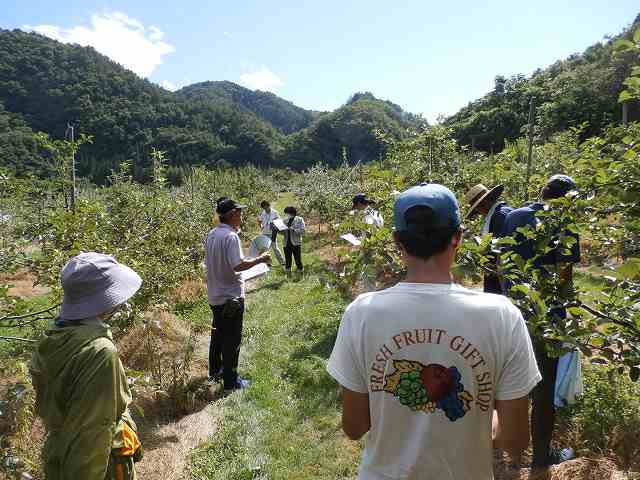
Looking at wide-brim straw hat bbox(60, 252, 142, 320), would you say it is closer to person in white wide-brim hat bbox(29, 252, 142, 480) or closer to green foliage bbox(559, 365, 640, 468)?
person in white wide-brim hat bbox(29, 252, 142, 480)

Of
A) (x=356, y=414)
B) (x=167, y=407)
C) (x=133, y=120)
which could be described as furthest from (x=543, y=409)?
(x=133, y=120)

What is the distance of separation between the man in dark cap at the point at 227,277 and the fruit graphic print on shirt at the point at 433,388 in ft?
10.1

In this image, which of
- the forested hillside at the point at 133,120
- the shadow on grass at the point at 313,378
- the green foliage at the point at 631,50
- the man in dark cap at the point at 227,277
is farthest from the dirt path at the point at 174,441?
the forested hillside at the point at 133,120

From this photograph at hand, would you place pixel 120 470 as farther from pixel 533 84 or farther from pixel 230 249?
pixel 533 84

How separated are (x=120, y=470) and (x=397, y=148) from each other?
6.15m

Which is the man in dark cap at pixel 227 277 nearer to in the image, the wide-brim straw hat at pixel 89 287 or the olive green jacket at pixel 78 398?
the wide-brim straw hat at pixel 89 287

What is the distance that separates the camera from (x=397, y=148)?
22.9 ft

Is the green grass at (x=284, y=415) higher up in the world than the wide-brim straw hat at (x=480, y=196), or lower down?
lower down

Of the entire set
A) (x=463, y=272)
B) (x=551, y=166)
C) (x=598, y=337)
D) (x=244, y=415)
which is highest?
(x=551, y=166)

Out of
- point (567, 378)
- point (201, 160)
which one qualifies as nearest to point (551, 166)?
point (567, 378)

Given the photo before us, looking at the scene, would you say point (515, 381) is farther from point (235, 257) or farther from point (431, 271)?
point (235, 257)

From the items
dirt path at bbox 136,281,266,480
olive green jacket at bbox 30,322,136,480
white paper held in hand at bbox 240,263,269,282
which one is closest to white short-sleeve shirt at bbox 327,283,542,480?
olive green jacket at bbox 30,322,136,480

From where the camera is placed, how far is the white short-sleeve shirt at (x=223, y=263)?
414cm

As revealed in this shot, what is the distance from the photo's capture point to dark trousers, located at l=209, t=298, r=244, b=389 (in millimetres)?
4281
